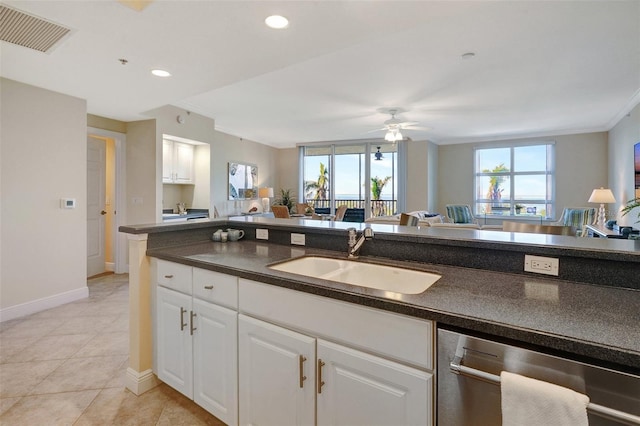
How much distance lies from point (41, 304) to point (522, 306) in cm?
436

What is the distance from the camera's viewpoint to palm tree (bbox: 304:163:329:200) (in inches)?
333

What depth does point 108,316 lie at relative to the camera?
3.18 m

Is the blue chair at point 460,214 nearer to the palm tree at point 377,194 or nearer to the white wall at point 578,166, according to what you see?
the palm tree at point 377,194

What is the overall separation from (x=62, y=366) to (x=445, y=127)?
6.55 m

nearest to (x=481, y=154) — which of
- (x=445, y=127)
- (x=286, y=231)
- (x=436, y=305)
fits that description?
(x=445, y=127)

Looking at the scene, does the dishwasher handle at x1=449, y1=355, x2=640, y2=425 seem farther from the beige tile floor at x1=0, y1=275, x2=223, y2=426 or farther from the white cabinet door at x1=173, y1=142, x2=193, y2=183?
the white cabinet door at x1=173, y1=142, x2=193, y2=183

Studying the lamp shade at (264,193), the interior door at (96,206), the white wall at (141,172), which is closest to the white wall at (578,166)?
the lamp shade at (264,193)

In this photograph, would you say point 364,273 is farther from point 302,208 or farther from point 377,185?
point 377,185

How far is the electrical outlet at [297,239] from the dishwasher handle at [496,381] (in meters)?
1.28

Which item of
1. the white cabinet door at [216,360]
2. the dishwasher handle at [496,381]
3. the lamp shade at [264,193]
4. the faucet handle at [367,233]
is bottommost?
the white cabinet door at [216,360]

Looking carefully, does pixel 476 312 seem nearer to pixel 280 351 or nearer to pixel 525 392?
pixel 525 392

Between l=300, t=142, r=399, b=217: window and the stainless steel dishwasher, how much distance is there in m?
6.98

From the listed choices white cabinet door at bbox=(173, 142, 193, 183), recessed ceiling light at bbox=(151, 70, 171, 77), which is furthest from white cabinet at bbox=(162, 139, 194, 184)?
recessed ceiling light at bbox=(151, 70, 171, 77)

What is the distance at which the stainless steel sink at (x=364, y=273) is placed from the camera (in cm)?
148
